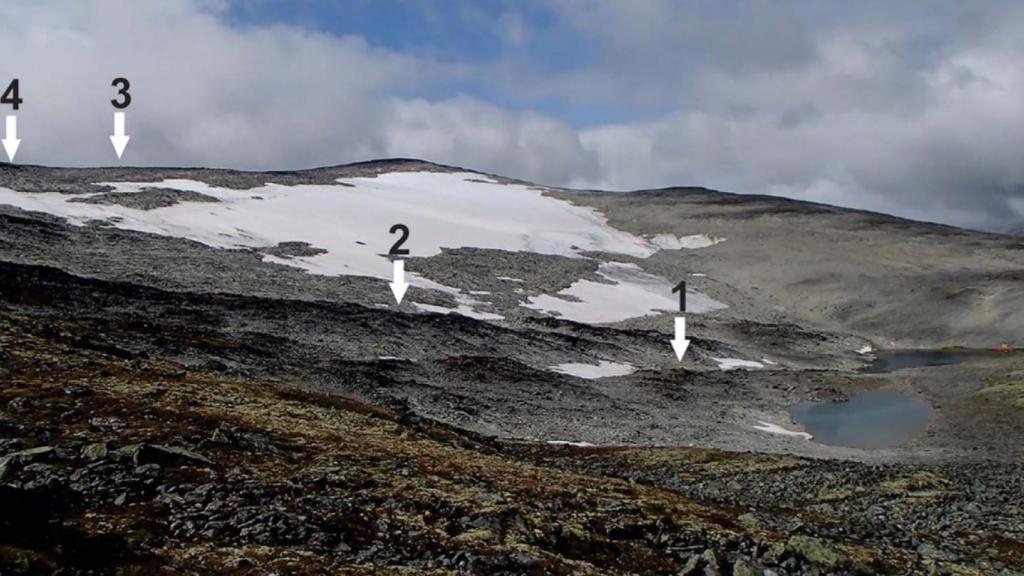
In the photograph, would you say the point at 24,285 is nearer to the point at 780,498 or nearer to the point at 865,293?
the point at 780,498

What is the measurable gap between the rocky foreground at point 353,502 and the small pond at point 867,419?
784 inches

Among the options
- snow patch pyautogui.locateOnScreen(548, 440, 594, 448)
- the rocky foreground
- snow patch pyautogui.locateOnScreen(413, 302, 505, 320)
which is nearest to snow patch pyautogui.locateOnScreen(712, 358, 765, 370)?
snow patch pyautogui.locateOnScreen(413, 302, 505, 320)

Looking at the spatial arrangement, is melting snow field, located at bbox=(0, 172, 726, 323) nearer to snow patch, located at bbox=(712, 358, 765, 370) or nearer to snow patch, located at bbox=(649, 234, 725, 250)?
snow patch, located at bbox=(649, 234, 725, 250)

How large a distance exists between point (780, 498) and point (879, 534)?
18.1 feet

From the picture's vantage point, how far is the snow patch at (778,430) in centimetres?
4841

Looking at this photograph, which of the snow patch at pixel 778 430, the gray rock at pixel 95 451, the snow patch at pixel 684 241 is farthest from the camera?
the snow patch at pixel 684 241

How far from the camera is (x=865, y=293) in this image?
110 meters

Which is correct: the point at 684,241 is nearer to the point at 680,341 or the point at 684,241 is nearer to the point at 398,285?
the point at 680,341

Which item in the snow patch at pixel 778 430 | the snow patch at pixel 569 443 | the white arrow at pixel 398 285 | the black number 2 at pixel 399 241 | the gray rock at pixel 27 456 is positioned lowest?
the snow patch at pixel 778 430

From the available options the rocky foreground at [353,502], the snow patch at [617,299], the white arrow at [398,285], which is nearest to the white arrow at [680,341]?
the snow patch at [617,299]

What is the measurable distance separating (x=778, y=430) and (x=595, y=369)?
1655 centimetres

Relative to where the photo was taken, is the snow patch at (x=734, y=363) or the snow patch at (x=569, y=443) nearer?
the snow patch at (x=569, y=443)

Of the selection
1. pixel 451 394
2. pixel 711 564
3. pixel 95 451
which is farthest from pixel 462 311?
pixel 711 564

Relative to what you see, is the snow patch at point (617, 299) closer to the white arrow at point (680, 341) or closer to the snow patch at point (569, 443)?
the white arrow at point (680, 341)
